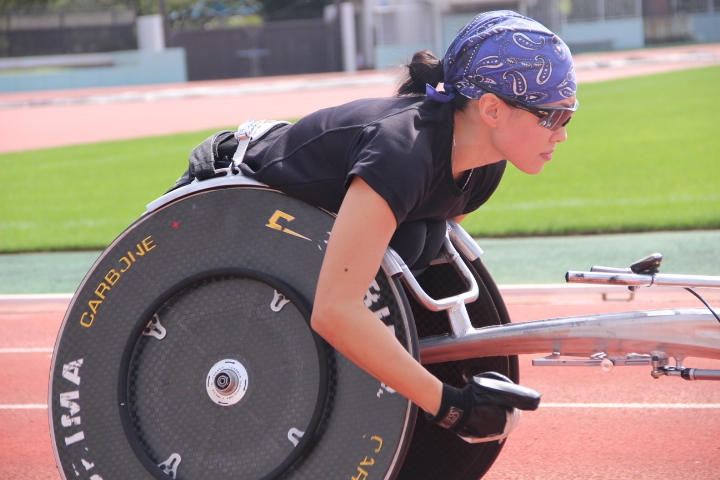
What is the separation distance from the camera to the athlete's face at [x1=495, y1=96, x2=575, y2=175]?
8.30 feet

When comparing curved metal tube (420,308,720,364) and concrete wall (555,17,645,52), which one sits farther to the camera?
concrete wall (555,17,645,52)

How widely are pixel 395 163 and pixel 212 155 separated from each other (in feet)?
2.27

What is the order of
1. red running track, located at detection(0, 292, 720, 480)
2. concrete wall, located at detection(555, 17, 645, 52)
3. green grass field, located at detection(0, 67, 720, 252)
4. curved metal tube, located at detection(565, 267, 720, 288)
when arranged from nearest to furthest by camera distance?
curved metal tube, located at detection(565, 267, 720, 288) < red running track, located at detection(0, 292, 720, 480) < green grass field, located at detection(0, 67, 720, 252) < concrete wall, located at detection(555, 17, 645, 52)

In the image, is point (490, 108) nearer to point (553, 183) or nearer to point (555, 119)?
point (555, 119)

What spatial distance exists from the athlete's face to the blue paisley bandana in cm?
5

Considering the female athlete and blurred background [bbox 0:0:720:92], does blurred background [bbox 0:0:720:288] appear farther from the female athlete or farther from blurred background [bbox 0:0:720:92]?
the female athlete

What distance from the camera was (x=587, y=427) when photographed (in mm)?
4039

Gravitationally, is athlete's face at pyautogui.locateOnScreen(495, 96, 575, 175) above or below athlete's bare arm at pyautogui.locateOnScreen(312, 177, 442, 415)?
above

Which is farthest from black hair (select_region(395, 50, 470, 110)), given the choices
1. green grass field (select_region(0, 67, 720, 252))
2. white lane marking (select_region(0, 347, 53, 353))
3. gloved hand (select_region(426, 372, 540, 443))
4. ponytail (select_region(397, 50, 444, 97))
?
green grass field (select_region(0, 67, 720, 252))

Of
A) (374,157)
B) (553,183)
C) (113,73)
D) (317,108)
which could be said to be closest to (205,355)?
(374,157)

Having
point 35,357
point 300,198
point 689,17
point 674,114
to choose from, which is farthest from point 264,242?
point 689,17

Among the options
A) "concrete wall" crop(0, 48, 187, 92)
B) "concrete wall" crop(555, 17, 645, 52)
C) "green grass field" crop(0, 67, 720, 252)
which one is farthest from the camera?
"concrete wall" crop(555, 17, 645, 52)

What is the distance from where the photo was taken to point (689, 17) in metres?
50.5

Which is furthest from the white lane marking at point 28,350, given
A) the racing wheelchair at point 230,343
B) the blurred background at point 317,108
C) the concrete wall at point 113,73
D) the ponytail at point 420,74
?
the concrete wall at point 113,73
